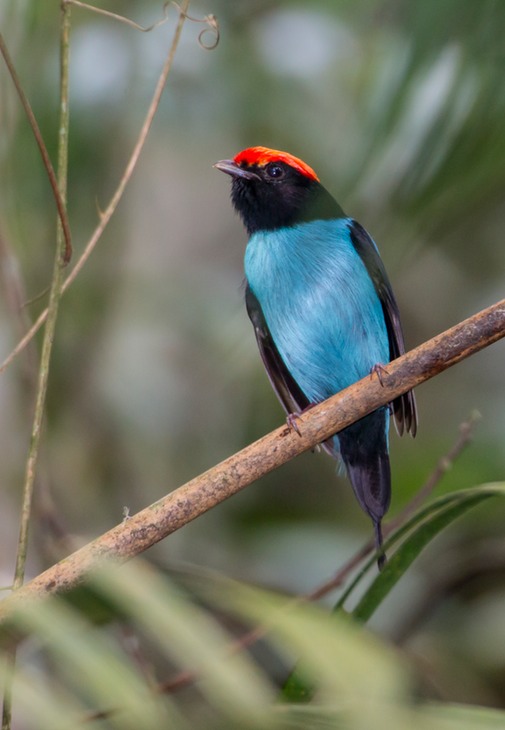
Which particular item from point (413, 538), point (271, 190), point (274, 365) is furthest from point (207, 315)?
point (413, 538)

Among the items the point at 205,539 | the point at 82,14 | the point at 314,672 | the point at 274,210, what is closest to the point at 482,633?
the point at 205,539

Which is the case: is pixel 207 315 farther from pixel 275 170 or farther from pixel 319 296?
pixel 319 296

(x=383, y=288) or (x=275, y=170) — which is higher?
(x=275, y=170)

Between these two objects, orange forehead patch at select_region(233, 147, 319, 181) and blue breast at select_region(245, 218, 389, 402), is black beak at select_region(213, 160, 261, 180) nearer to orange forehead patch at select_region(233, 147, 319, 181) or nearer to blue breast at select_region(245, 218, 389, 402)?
orange forehead patch at select_region(233, 147, 319, 181)

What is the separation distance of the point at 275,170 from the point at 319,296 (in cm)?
49

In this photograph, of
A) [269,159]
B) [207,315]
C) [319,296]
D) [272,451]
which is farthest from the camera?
[207,315]

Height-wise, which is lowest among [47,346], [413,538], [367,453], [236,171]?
[367,453]

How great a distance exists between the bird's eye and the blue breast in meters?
0.19

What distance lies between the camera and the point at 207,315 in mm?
4590

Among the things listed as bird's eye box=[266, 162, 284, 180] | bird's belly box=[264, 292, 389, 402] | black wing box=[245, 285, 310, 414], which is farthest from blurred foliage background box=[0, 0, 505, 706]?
bird's eye box=[266, 162, 284, 180]

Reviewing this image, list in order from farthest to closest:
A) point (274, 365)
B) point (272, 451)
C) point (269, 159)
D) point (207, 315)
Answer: point (207, 315) → point (274, 365) → point (269, 159) → point (272, 451)

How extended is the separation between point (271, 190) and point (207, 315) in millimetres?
1508

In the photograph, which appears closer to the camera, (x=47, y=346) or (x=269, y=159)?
(x=47, y=346)

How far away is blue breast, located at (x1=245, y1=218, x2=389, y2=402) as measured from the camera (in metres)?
3.00
